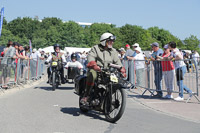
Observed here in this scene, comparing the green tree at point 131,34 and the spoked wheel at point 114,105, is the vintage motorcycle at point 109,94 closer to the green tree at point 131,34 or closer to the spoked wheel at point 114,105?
the spoked wheel at point 114,105

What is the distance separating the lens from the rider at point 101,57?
23.8ft

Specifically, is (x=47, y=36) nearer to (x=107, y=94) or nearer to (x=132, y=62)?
(x=132, y=62)

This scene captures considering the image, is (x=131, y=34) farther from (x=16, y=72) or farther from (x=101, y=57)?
(x=101, y=57)

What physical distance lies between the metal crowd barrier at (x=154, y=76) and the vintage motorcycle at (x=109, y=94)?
4018 mm

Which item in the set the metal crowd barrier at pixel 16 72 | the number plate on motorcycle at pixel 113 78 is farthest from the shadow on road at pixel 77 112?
the metal crowd barrier at pixel 16 72

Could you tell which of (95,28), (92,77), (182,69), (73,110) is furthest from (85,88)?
(95,28)

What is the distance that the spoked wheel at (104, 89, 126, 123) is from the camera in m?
6.67

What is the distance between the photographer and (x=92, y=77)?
23.6 ft

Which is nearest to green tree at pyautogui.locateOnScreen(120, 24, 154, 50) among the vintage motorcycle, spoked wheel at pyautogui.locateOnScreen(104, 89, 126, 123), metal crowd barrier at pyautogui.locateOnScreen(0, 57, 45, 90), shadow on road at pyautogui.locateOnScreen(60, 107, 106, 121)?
metal crowd barrier at pyautogui.locateOnScreen(0, 57, 45, 90)

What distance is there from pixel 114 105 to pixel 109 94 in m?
0.27

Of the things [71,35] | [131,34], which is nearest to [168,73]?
[71,35]

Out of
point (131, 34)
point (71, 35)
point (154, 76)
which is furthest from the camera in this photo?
point (131, 34)

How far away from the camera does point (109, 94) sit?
7.10 m

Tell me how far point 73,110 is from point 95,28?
111 m
